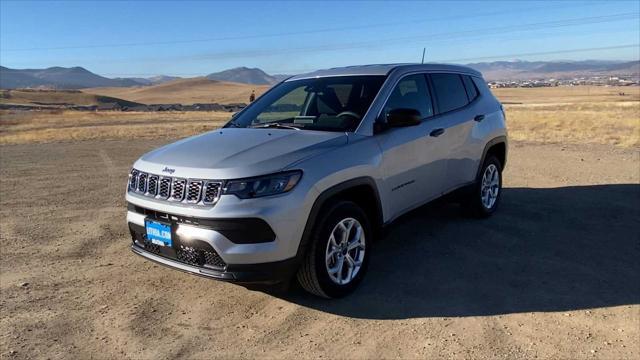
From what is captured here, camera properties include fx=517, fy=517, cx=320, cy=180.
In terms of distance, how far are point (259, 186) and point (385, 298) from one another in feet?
4.84

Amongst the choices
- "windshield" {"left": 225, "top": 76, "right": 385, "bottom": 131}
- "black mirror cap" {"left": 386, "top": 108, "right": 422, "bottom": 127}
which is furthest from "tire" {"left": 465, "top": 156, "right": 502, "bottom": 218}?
"windshield" {"left": 225, "top": 76, "right": 385, "bottom": 131}

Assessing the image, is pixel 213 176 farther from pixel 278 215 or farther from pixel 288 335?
pixel 288 335

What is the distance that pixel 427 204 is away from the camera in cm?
521

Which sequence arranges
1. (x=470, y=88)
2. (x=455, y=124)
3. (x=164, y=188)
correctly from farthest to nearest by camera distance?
(x=470, y=88) → (x=455, y=124) → (x=164, y=188)

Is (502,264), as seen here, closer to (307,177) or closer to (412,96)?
(412,96)

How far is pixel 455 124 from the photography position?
5.58m

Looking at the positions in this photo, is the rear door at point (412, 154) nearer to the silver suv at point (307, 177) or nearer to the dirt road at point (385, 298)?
the silver suv at point (307, 177)

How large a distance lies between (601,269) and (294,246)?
302 centimetres

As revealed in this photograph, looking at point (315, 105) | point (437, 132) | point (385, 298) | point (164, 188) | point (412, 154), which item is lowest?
point (385, 298)

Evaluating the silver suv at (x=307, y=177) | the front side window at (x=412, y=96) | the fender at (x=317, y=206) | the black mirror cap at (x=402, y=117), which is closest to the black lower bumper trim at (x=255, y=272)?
the silver suv at (x=307, y=177)

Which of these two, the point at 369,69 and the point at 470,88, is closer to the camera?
the point at 369,69

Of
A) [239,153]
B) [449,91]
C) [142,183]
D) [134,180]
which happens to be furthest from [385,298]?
[449,91]

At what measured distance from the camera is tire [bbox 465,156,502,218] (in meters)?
6.16

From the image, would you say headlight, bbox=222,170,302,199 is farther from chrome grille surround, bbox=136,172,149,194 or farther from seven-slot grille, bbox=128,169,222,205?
chrome grille surround, bbox=136,172,149,194
